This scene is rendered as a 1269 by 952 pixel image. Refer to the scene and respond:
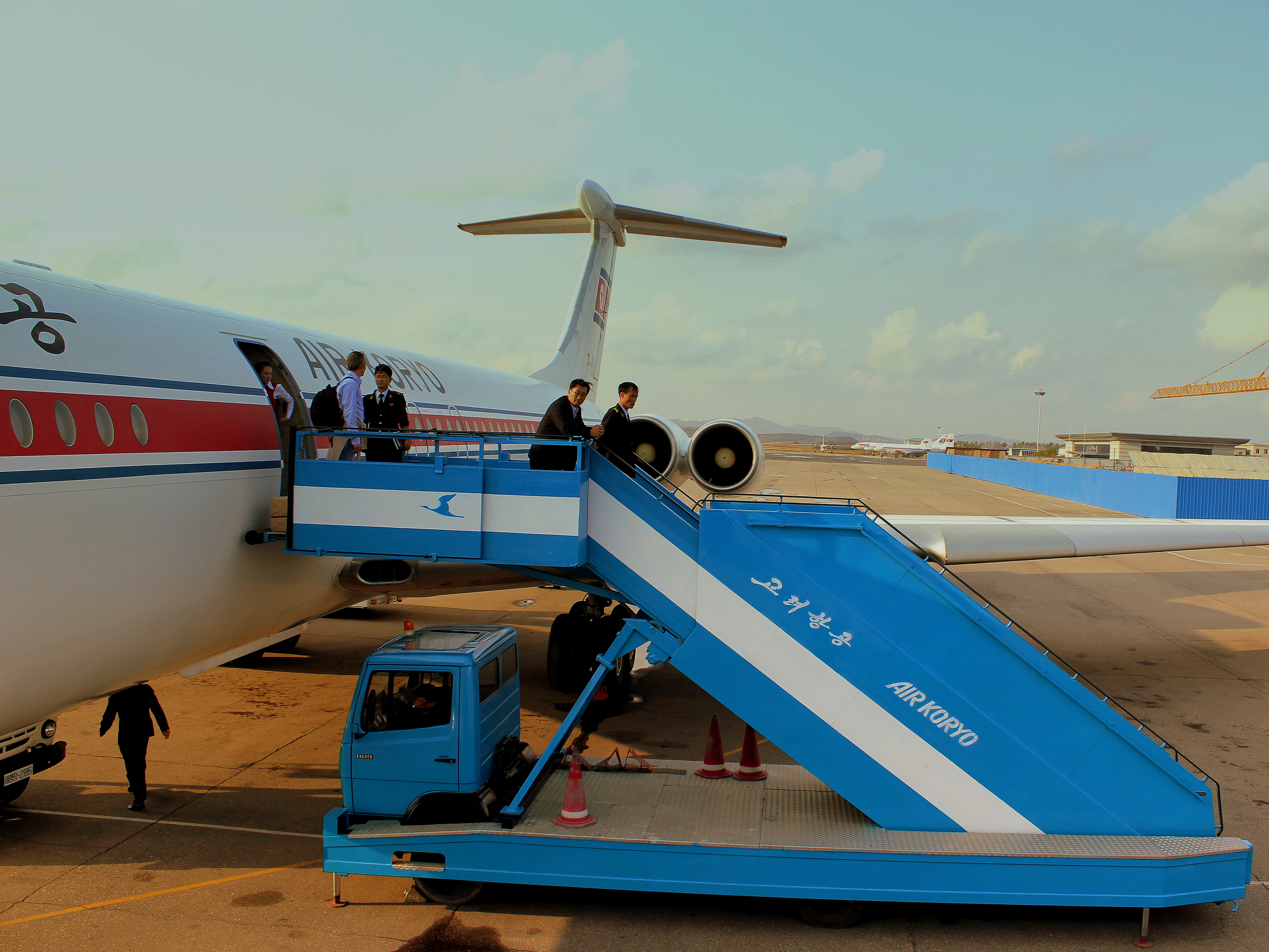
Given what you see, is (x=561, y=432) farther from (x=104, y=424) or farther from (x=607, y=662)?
(x=104, y=424)

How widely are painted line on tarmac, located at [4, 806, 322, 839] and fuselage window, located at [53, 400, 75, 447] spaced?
4.21 metres

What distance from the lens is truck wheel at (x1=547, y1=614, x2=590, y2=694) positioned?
1273 cm

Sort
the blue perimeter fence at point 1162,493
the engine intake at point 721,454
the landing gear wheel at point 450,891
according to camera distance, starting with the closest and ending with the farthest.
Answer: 1. the landing gear wheel at point 450,891
2. the engine intake at point 721,454
3. the blue perimeter fence at point 1162,493

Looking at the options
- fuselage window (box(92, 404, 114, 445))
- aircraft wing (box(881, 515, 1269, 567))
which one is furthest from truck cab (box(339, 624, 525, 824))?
aircraft wing (box(881, 515, 1269, 567))

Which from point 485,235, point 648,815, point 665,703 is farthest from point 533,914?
point 485,235

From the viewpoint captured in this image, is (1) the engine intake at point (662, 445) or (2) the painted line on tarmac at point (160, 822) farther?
(1) the engine intake at point (662, 445)

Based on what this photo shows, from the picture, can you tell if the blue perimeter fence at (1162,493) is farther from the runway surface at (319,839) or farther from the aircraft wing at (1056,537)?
the runway surface at (319,839)

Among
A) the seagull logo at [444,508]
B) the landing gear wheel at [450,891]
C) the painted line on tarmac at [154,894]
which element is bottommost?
the painted line on tarmac at [154,894]

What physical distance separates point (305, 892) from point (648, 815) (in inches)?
114

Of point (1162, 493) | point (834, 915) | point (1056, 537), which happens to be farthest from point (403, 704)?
point (1162, 493)

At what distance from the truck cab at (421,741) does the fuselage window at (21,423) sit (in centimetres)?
284

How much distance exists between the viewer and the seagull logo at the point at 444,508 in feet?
23.2

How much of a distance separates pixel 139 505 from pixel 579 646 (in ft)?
23.7

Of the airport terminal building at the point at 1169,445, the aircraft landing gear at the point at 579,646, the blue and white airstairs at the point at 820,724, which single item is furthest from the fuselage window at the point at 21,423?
the airport terminal building at the point at 1169,445
